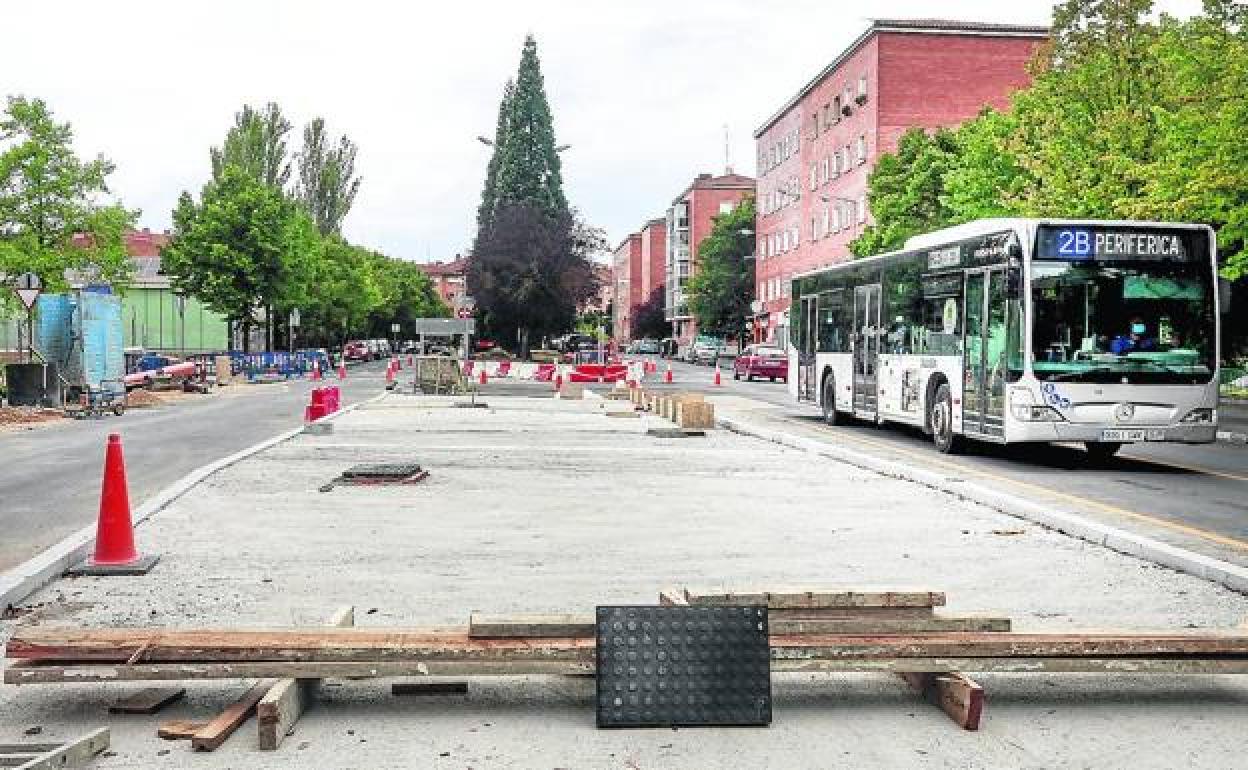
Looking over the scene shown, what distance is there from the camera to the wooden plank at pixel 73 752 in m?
4.47

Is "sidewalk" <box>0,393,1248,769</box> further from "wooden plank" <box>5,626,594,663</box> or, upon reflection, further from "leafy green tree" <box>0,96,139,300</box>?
"leafy green tree" <box>0,96,139,300</box>

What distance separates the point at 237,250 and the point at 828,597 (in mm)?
61201

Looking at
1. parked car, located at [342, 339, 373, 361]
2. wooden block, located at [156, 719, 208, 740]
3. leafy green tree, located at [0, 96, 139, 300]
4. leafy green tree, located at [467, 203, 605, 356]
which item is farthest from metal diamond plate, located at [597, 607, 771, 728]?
parked car, located at [342, 339, 373, 361]

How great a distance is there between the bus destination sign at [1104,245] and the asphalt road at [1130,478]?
2746mm

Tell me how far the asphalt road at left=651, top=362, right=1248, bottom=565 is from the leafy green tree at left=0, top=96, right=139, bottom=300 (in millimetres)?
26129

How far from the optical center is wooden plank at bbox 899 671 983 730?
5211 millimetres

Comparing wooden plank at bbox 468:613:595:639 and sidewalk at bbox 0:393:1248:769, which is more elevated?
wooden plank at bbox 468:613:595:639

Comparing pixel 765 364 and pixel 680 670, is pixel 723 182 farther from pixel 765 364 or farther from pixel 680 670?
pixel 680 670

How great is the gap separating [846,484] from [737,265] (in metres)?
94.2

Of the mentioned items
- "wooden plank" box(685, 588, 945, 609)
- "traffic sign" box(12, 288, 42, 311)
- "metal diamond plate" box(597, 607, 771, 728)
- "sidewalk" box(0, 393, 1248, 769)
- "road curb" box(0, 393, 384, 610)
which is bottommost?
"sidewalk" box(0, 393, 1248, 769)

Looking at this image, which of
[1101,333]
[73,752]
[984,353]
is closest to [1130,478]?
[1101,333]

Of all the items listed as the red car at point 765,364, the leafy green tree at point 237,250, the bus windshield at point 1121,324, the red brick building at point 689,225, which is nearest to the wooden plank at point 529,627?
the bus windshield at point 1121,324

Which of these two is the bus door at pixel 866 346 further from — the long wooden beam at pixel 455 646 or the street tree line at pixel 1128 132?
the long wooden beam at pixel 455 646

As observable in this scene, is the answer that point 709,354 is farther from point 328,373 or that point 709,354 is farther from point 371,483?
point 371,483
